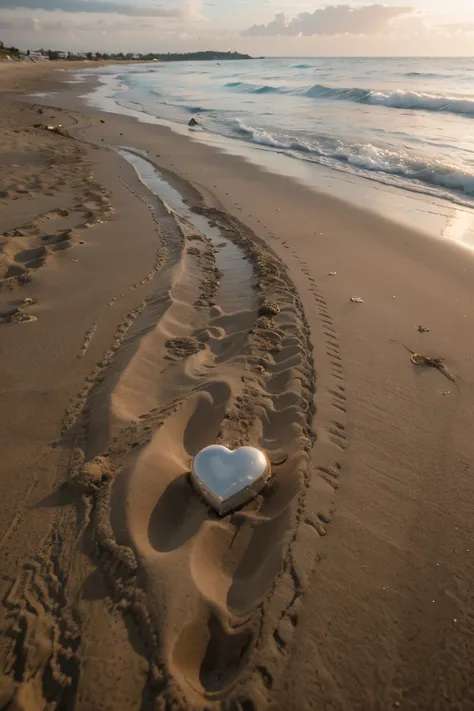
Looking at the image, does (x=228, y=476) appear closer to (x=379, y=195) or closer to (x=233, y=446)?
(x=233, y=446)

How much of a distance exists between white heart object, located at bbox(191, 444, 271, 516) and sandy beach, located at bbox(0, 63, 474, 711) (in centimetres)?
9

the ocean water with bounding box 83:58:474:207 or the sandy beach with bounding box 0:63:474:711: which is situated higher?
the ocean water with bounding box 83:58:474:207

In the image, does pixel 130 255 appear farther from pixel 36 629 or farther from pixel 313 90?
pixel 313 90

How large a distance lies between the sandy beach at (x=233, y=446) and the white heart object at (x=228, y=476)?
0.09m

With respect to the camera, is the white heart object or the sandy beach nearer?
the sandy beach

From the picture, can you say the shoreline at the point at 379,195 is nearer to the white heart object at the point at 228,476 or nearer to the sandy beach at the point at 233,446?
the sandy beach at the point at 233,446

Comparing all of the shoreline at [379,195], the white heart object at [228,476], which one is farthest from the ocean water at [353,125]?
the white heart object at [228,476]

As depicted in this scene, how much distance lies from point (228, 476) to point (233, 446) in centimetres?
43

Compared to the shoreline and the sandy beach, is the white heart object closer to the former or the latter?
the sandy beach

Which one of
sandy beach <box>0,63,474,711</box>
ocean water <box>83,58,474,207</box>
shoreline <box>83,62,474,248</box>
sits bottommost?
sandy beach <box>0,63,474,711</box>

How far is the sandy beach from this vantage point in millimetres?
1645

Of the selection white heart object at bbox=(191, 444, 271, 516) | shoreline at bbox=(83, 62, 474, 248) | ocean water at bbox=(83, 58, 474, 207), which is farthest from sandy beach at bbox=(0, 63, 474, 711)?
ocean water at bbox=(83, 58, 474, 207)

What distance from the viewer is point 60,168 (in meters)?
8.42

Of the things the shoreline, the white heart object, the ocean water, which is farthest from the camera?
the ocean water
